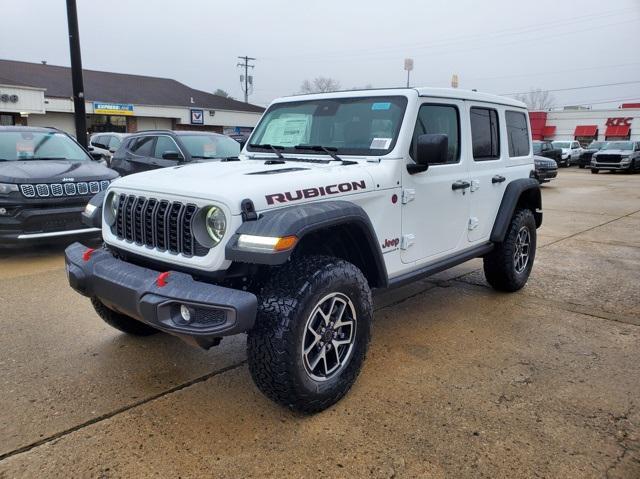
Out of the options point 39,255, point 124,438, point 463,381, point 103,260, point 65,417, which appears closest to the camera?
point 124,438

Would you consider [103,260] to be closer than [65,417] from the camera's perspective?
No

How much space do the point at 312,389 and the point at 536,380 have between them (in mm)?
1592

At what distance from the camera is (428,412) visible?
9.59ft

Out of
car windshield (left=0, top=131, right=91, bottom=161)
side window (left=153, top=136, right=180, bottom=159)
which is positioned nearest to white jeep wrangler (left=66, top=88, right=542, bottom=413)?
car windshield (left=0, top=131, right=91, bottom=161)

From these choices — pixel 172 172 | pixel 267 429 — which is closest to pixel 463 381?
pixel 267 429

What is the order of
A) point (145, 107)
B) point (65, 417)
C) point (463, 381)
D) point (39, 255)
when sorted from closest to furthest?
point (65, 417) → point (463, 381) → point (39, 255) → point (145, 107)

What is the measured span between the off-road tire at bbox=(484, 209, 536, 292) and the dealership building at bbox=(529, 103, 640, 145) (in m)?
37.6

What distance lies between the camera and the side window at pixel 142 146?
8.91m

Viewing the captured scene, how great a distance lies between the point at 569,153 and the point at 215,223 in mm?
31426

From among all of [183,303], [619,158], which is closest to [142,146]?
[183,303]

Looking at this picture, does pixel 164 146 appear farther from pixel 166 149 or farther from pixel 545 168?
pixel 545 168

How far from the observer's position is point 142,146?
909 cm

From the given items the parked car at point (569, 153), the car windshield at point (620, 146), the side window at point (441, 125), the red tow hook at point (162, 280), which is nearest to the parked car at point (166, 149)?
the side window at point (441, 125)

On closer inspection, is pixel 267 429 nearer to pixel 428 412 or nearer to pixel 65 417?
pixel 428 412
